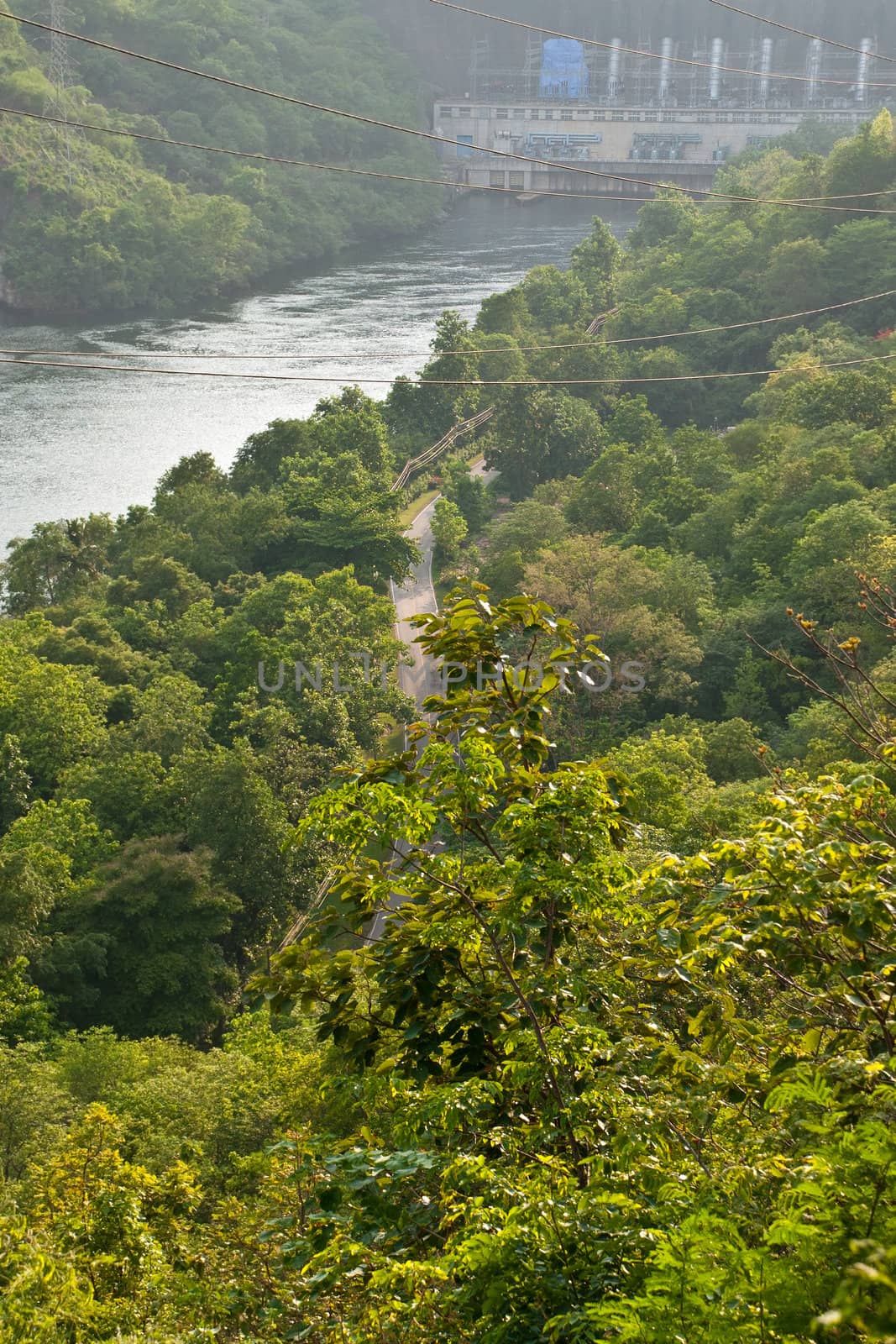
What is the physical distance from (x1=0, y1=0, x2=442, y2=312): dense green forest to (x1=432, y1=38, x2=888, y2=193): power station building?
4.52m

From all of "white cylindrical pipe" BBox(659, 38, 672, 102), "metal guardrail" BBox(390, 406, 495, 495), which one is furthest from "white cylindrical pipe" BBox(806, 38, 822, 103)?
"metal guardrail" BBox(390, 406, 495, 495)

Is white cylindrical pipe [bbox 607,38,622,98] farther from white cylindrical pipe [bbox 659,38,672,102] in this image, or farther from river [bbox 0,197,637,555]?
river [bbox 0,197,637,555]

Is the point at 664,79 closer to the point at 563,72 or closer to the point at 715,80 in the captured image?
the point at 715,80

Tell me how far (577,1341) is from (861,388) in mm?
25193

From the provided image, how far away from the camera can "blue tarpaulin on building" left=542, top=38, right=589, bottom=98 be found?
77.1 m

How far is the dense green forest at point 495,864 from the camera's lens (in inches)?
122

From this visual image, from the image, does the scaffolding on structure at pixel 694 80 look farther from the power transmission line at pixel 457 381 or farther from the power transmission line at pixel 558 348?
the power transmission line at pixel 457 381

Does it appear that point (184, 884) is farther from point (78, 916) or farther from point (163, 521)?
point (163, 521)

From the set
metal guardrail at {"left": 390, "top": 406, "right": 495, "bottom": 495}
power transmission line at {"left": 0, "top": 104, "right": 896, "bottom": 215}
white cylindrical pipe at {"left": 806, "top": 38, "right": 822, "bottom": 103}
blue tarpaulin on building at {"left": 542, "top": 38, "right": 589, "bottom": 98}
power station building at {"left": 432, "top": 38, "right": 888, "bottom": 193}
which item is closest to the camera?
power transmission line at {"left": 0, "top": 104, "right": 896, "bottom": 215}

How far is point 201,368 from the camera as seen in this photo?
132ft

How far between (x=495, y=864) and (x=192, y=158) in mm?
62931

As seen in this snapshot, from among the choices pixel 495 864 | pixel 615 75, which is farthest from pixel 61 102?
pixel 495 864

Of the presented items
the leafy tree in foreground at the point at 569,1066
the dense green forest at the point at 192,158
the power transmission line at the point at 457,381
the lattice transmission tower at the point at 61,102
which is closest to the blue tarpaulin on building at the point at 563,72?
the dense green forest at the point at 192,158

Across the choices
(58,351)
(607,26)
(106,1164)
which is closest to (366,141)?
(607,26)
